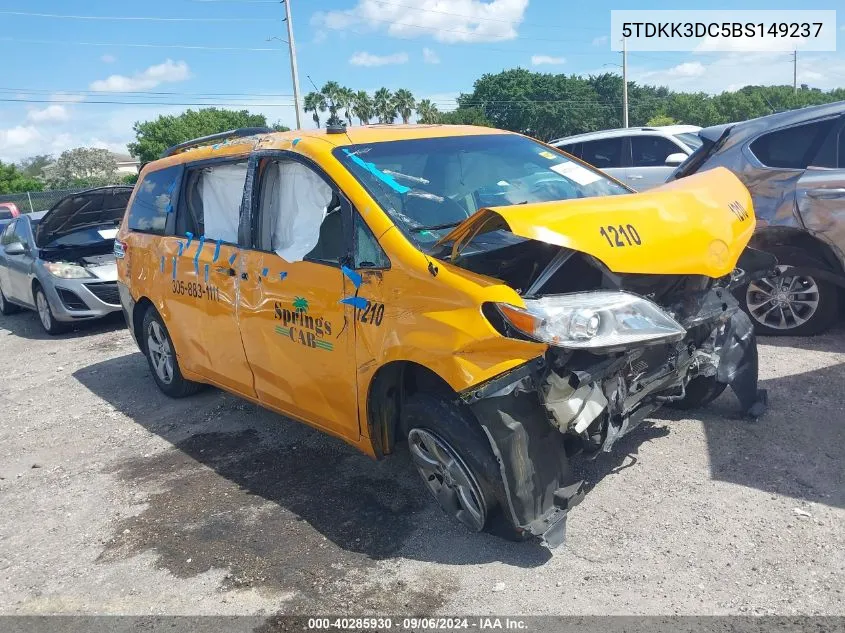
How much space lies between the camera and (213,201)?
488cm

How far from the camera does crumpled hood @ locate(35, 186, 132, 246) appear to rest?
959 cm

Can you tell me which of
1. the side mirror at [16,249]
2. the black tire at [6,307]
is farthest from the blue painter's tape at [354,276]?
the black tire at [6,307]

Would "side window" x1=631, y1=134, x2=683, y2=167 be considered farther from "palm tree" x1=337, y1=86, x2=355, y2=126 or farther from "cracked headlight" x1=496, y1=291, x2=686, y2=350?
"palm tree" x1=337, y1=86, x2=355, y2=126

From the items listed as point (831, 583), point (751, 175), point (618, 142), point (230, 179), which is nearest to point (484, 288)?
point (831, 583)

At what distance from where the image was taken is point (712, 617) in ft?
8.84

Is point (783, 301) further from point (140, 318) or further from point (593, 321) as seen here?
point (140, 318)

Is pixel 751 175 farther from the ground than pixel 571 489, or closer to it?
farther from the ground

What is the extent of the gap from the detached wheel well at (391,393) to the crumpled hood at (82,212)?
290 inches

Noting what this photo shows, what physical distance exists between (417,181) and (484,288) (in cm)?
109

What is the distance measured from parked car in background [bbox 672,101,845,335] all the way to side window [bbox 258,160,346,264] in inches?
148

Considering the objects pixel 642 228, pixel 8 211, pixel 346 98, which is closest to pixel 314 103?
pixel 346 98

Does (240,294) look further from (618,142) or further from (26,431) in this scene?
(618,142)

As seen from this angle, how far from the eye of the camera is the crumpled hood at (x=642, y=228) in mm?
2865

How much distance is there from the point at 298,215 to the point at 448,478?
67.7 inches
